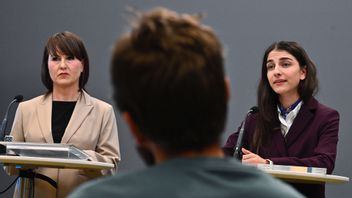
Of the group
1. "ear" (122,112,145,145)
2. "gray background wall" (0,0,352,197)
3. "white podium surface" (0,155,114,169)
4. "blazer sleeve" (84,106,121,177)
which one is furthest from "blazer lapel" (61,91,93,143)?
"ear" (122,112,145,145)

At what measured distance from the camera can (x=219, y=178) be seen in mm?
894

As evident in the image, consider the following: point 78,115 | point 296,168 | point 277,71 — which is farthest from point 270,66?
point 78,115

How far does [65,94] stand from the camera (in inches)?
133

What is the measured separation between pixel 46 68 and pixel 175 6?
1.47 m

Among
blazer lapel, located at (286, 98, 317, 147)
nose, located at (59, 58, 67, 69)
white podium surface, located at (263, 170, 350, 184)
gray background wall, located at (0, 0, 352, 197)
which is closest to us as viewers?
white podium surface, located at (263, 170, 350, 184)

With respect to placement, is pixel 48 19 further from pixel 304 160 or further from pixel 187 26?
pixel 187 26

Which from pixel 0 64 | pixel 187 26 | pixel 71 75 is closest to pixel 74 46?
pixel 71 75

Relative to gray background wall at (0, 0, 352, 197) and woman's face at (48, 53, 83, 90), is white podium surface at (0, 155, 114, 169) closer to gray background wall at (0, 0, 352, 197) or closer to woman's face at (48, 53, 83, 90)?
woman's face at (48, 53, 83, 90)

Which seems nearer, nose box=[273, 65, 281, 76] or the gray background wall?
nose box=[273, 65, 281, 76]

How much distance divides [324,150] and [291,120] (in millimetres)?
265

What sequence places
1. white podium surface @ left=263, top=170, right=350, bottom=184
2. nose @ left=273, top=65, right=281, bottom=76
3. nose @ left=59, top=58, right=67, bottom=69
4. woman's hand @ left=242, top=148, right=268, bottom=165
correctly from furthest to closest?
nose @ left=59, top=58, right=67, bottom=69
nose @ left=273, top=65, right=281, bottom=76
woman's hand @ left=242, top=148, right=268, bottom=165
white podium surface @ left=263, top=170, right=350, bottom=184

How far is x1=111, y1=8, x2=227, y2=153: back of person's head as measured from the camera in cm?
92

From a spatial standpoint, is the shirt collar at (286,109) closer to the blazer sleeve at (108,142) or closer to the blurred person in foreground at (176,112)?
the blazer sleeve at (108,142)

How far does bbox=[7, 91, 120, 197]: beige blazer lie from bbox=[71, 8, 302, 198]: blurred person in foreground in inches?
85.0
